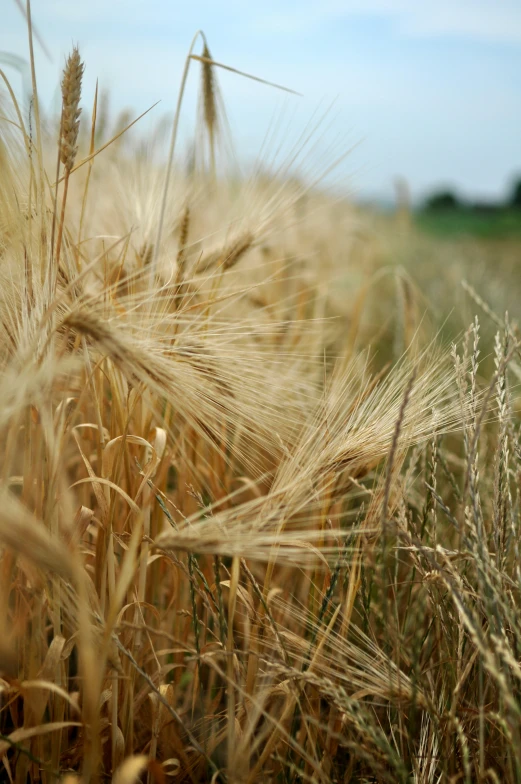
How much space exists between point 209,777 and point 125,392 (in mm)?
599

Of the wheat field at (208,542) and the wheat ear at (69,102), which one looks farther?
the wheat ear at (69,102)

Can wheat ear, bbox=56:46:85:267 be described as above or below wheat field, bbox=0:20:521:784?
above

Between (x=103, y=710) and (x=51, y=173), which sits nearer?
(x=103, y=710)

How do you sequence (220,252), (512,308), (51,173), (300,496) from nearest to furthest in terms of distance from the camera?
(300,496), (220,252), (51,173), (512,308)

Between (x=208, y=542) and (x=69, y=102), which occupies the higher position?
(x=69, y=102)

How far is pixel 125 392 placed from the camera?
964 mm

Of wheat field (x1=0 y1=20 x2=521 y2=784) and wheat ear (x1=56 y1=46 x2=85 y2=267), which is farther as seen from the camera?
wheat ear (x1=56 y1=46 x2=85 y2=267)

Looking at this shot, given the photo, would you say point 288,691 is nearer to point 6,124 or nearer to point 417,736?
point 417,736

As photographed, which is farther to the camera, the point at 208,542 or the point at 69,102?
the point at 69,102

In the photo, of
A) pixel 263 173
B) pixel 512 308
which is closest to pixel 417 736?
pixel 263 173

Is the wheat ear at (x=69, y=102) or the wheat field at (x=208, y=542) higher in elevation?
the wheat ear at (x=69, y=102)

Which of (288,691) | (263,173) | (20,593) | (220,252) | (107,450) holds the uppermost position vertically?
(263,173)

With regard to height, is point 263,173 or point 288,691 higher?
point 263,173

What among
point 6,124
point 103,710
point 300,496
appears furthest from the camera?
point 103,710
